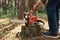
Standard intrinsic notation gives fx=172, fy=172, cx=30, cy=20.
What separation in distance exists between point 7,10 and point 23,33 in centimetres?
489

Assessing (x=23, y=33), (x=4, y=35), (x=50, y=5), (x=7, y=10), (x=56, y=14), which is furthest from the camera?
(x=7, y=10)

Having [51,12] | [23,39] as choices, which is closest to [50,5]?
[51,12]

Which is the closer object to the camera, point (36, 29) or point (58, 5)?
point (58, 5)

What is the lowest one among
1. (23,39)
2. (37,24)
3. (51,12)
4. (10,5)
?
(23,39)

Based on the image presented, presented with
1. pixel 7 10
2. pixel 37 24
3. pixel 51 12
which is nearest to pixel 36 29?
pixel 37 24

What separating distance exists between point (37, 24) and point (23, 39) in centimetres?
47

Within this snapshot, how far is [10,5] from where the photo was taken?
8234 mm

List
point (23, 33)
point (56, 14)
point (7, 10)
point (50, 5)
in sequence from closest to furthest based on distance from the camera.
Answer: point (50, 5)
point (56, 14)
point (23, 33)
point (7, 10)

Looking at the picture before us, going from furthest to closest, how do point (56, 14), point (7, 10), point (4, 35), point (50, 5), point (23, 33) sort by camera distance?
point (7, 10) < point (4, 35) < point (23, 33) < point (56, 14) < point (50, 5)

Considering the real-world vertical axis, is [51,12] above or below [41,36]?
above

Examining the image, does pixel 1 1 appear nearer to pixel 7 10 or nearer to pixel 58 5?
pixel 7 10

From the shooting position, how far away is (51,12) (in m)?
3.02

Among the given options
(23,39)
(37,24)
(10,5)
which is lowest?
(23,39)

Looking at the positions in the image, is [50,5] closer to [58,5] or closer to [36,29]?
[58,5]
